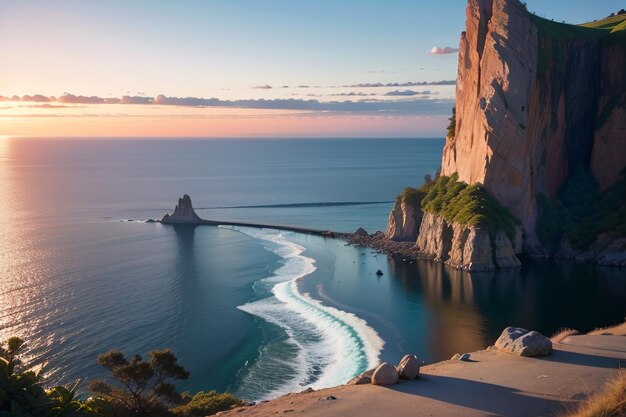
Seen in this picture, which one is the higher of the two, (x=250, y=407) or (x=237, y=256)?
(x=250, y=407)

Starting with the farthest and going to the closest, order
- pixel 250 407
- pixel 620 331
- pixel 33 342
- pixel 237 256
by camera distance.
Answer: pixel 237 256 < pixel 33 342 < pixel 620 331 < pixel 250 407

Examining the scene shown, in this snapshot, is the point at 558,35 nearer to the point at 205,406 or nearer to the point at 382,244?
the point at 382,244

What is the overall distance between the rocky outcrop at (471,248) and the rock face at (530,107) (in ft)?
20.7

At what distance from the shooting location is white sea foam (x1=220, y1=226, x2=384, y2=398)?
3597 centimetres

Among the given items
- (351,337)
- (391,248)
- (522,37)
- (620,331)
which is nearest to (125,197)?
(391,248)

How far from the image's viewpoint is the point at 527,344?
26109 mm

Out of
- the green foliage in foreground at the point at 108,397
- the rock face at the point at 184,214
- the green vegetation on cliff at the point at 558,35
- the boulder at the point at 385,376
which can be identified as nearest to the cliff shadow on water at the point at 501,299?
the boulder at the point at 385,376

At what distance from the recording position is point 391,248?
77.8 m

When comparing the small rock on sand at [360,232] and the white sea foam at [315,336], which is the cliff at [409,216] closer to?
the small rock on sand at [360,232]

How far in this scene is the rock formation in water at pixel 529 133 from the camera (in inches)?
2712

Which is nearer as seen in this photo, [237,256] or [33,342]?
[33,342]

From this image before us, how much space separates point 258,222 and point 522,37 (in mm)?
50908

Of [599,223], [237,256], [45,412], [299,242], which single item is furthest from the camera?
[299,242]

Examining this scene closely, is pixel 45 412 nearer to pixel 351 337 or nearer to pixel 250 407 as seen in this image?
pixel 250 407
